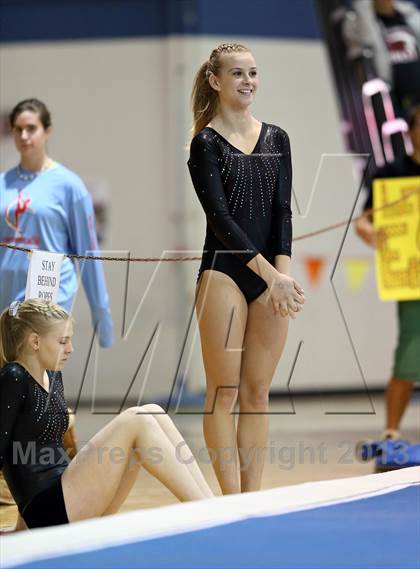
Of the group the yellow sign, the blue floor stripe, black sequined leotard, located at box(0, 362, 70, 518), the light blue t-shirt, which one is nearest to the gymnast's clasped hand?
the blue floor stripe

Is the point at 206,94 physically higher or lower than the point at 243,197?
higher

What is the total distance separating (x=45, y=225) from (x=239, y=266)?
1.20m

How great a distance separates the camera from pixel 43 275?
3955 mm

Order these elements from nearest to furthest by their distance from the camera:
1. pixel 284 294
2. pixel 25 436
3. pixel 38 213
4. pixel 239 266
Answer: pixel 25 436, pixel 284 294, pixel 239 266, pixel 38 213

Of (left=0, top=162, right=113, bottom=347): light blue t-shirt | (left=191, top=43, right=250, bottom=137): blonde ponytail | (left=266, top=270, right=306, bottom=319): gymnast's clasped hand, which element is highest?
(left=191, top=43, right=250, bottom=137): blonde ponytail

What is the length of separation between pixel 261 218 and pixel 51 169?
132 cm

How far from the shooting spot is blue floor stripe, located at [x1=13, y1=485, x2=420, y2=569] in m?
2.68

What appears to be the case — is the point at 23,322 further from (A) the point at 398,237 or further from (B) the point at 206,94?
(A) the point at 398,237

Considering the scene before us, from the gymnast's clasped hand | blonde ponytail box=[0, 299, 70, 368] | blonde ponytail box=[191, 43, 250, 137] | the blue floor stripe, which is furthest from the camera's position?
blonde ponytail box=[191, 43, 250, 137]

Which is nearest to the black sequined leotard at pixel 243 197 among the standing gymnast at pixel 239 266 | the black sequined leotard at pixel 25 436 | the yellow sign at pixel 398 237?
the standing gymnast at pixel 239 266

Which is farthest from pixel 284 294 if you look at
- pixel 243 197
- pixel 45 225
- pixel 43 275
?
pixel 45 225

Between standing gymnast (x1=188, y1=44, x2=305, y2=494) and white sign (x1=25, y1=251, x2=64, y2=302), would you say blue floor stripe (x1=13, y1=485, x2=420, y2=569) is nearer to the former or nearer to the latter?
standing gymnast (x1=188, y1=44, x2=305, y2=494)

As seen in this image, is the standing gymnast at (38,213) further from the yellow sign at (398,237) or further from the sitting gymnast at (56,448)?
the yellow sign at (398,237)

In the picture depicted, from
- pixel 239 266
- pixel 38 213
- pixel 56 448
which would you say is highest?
pixel 38 213
